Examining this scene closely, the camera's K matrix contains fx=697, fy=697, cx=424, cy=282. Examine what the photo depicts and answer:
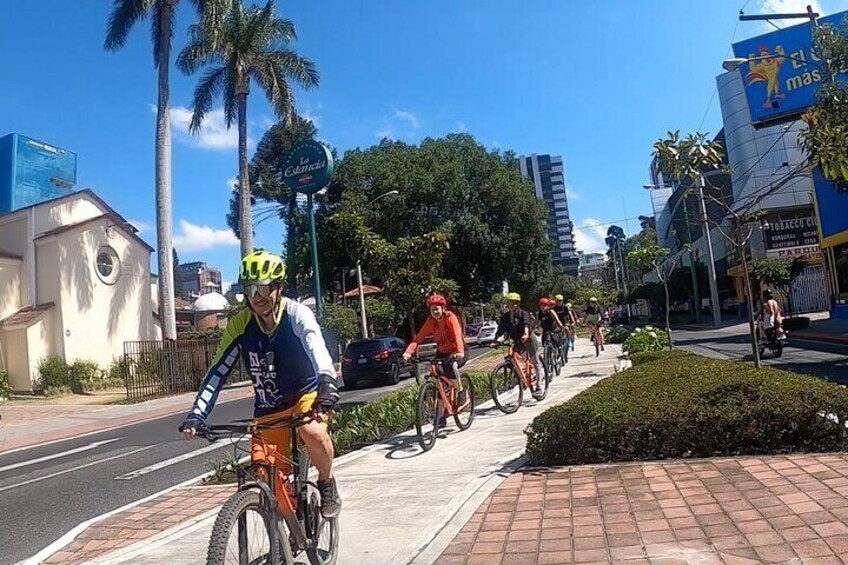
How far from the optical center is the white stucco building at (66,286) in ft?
86.8

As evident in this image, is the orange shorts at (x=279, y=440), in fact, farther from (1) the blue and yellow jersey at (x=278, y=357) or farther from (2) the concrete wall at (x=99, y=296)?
(2) the concrete wall at (x=99, y=296)

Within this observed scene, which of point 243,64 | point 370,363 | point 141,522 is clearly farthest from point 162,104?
point 141,522

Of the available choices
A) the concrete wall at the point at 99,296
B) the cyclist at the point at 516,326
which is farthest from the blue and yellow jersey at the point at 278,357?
the concrete wall at the point at 99,296

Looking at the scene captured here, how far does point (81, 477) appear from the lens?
9445 mm

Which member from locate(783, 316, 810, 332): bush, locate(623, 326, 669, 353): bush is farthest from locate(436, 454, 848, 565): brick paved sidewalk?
locate(783, 316, 810, 332): bush

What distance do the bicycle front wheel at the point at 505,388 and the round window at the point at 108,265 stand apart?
2309cm

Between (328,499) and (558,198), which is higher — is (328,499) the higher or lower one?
the lower one

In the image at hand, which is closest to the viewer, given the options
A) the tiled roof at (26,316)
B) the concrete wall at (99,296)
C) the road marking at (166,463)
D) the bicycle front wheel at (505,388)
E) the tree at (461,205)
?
the road marking at (166,463)

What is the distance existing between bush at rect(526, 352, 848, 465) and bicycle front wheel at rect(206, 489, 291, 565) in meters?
3.19

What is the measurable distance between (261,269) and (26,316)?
26.6 m

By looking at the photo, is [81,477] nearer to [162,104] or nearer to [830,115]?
[830,115]

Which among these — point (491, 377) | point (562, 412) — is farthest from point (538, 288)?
point (562, 412)

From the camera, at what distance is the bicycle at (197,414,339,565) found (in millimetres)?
3217

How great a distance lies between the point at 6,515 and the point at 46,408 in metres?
16.7
